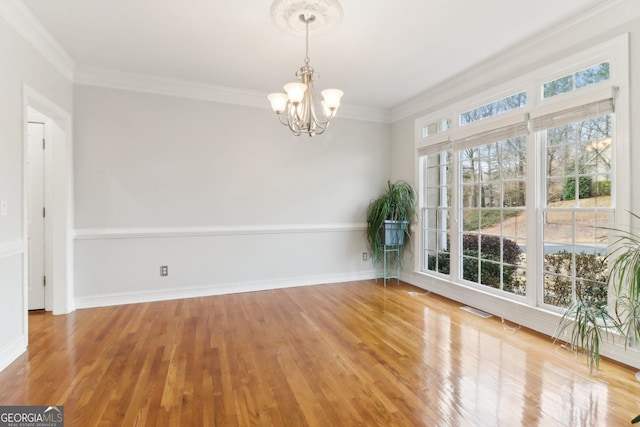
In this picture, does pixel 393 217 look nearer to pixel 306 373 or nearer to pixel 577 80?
pixel 577 80

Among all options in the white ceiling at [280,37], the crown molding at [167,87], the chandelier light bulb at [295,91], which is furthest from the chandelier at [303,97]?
the crown molding at [167,87]

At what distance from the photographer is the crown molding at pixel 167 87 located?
360 centimetres

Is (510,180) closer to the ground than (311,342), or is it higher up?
higher up

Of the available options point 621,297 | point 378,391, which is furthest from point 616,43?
point 378,391

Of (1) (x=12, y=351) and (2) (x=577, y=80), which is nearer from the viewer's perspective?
(1) (x=12, y=351)

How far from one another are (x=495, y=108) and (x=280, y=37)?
2.52 m

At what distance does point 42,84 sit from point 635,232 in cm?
528

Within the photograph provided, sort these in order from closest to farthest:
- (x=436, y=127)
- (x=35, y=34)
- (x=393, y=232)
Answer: (x=35, y=34) < (x=436, y=127) < (x=393, y=232)

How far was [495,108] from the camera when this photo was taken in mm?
3494

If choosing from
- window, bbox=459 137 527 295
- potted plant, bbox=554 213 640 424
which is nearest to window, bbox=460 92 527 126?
window, bbox=459 137 527 295

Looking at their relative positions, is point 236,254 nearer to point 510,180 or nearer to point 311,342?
point 311,342

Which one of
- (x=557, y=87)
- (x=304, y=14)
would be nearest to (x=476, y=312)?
A: (x=557, y=87)

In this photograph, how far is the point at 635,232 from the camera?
2326mm

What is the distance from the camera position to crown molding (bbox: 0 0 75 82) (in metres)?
2.38
